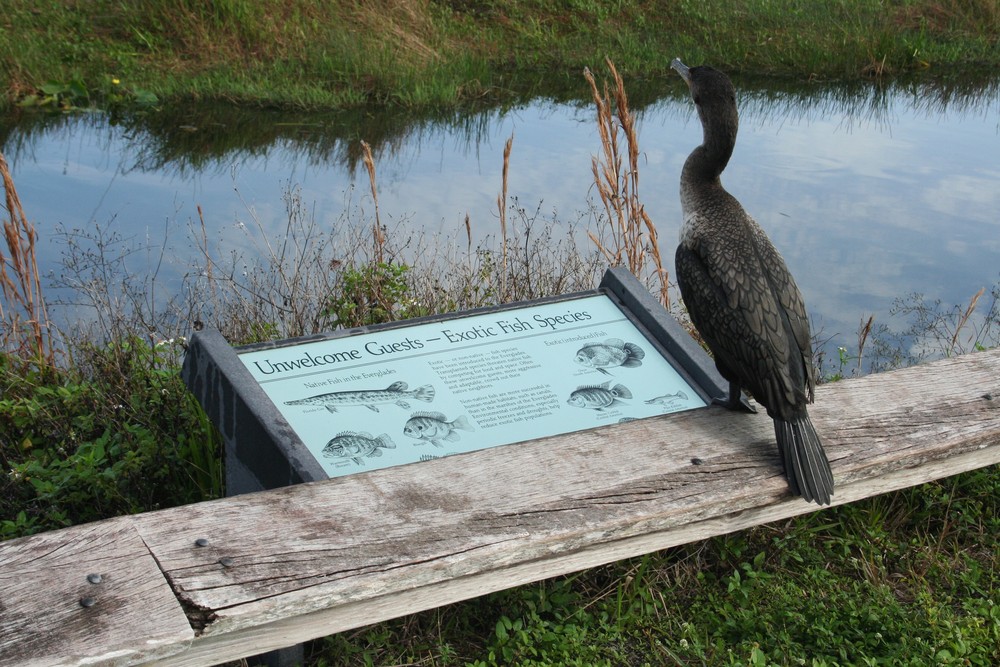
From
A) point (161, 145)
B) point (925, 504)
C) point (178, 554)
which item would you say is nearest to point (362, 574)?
point (178, 554)

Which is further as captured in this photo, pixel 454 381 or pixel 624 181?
pixel 624 181

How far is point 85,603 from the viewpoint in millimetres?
1727

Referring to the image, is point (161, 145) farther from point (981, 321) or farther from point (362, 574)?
point (362, 574)

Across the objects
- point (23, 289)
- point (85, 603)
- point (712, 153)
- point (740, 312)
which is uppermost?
point (712, 153)

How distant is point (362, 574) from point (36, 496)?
5.90 ft

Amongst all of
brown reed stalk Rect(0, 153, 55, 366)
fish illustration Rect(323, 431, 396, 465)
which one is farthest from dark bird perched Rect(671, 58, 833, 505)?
brown reed stalk Rect(0, 153, 55, 366)

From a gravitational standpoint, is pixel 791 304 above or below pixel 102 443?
above

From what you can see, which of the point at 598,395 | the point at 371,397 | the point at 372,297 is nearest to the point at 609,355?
the point at 598,395

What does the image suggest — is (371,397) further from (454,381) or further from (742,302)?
(742,302)

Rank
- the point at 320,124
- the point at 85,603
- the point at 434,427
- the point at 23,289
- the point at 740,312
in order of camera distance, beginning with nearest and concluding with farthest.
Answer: the point at 85,603 → the point at 740,312 → the point at 434,427 → the point at 23,289 → the point at 320,124

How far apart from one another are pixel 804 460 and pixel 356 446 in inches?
42.5

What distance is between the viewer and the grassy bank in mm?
8258

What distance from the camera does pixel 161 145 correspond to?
7250 millimetres

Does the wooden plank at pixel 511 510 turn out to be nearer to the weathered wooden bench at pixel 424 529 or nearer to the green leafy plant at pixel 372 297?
the weathered wooden bench at pixel 424 529
